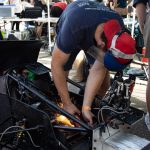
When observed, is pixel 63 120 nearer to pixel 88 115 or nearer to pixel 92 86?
pixel 88 115

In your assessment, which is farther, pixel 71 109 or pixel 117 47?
pixel 71 109

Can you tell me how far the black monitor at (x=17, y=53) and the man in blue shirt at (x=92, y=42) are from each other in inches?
19.0

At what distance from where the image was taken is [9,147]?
7.46 feet

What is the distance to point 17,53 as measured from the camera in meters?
2.66

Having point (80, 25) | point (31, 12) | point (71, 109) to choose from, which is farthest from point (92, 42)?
point (31, 12)

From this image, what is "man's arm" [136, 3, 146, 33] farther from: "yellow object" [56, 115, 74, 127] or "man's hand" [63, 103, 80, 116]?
"yellow object" [56, 115, 74, 127]

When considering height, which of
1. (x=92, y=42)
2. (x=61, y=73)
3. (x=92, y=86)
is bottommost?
(x=92, y=86)

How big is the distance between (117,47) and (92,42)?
1.10 ft

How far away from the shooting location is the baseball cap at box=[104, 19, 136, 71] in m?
1.98

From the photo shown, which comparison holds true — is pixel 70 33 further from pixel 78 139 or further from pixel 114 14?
pixel 78 139

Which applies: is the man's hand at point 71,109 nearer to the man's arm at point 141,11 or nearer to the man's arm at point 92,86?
the man's arm at point 92,86

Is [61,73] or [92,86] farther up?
[61,73]

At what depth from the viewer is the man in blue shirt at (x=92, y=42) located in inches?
79.4

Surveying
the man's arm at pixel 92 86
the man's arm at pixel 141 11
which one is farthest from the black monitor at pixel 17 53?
the man's arm at pixel 141 11
